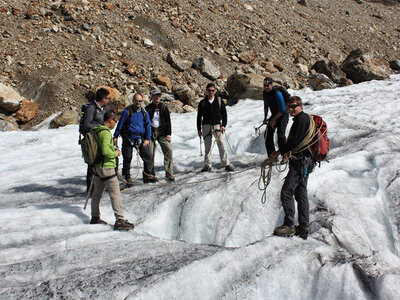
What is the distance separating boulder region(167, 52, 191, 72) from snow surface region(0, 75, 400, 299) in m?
11.0

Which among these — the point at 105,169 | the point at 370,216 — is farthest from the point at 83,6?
the point at 370,216

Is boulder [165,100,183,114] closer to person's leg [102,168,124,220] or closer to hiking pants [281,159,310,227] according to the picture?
person's leg [102,168,124,220]

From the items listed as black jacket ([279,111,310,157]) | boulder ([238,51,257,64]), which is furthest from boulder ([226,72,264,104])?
black jacket ([279,111,310,157])

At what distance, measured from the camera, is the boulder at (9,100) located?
13.4 m

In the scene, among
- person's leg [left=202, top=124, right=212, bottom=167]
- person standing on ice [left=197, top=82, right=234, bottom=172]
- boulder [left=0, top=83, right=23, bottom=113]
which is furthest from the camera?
boulder [left=0, top=83, right=23, bottom=113]

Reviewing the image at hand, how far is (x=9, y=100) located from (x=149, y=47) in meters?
8.56

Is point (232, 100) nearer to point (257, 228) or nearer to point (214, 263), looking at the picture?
point (257, 228)

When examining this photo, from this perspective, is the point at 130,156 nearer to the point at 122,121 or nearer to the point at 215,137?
the point at 122,121

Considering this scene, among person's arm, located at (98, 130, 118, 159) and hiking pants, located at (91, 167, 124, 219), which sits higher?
person's arm, located at (98, 130, 118, 159)

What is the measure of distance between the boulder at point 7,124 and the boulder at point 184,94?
22.7ft

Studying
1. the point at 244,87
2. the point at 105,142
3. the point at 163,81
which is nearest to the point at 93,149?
the point at 105,142

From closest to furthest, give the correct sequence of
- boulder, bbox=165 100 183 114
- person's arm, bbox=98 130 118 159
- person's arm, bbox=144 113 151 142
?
person's arm, bbox=98 130 118 159
person's arm, bbox=144 113 151 142
boulder, bbox=165 100 183 114

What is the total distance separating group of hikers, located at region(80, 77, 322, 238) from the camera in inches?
169

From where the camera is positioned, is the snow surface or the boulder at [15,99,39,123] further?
the boulder at [15,99,39,123]
